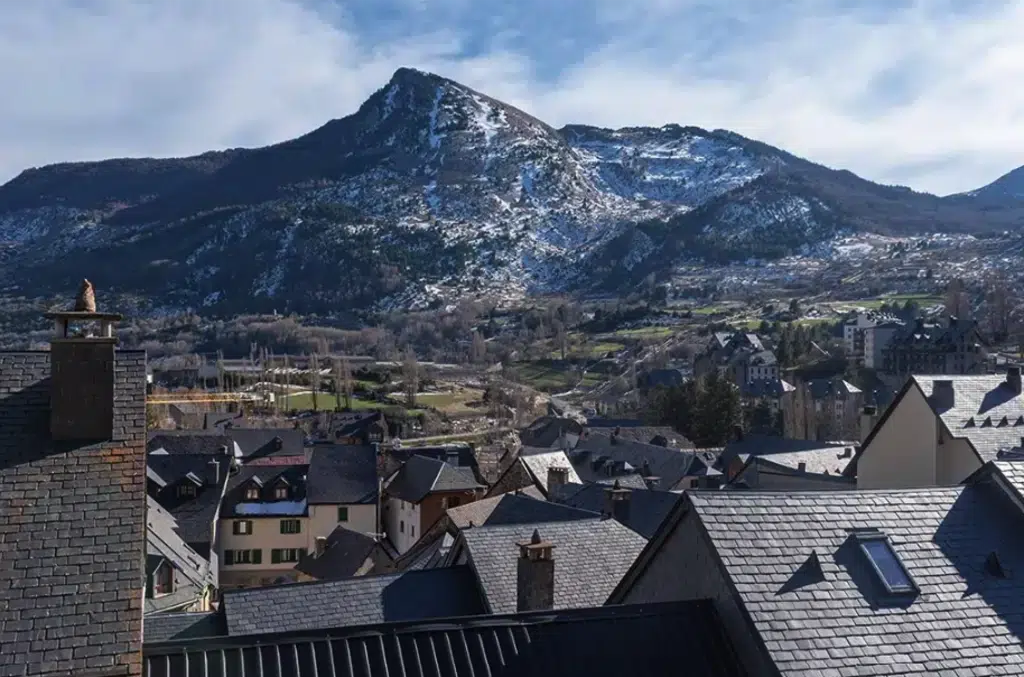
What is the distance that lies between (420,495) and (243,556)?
11.9 meters

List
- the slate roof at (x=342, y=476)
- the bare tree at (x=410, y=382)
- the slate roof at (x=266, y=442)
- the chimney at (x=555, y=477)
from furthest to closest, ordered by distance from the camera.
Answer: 1. the bare tree at (x=410, y=382)
2. the slate roof at (x=266, y=442)
3. the slate roof at (x=342, y=476)
4. the chimney at (x=555, y=477)

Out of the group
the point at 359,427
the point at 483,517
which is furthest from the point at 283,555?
the point at 359,427

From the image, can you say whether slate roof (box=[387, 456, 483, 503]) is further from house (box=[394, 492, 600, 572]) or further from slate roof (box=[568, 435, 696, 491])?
house (box=[394, 492, 600, 572])

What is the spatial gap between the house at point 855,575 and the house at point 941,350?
114 meters

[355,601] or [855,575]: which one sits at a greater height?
[855,575]

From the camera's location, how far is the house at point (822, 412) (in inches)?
3757

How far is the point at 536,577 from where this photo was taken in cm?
1853

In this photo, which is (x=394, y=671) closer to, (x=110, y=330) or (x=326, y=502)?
(x=110, y=330)

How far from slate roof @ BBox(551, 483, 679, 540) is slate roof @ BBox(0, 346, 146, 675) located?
2448 cm

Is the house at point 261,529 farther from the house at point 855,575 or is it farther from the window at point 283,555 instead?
the house at point 855,575

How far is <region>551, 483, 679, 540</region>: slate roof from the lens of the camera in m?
36.3

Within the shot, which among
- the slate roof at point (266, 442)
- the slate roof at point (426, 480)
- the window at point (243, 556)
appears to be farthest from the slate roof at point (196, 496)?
the slate roof at point (266, 442)

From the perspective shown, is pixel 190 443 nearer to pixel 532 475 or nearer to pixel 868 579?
pixel 532 475

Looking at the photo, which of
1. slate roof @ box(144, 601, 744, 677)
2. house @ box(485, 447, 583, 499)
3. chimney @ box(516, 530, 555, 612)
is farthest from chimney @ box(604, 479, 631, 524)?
slate roof @ box(144, 601, 744, 677)
